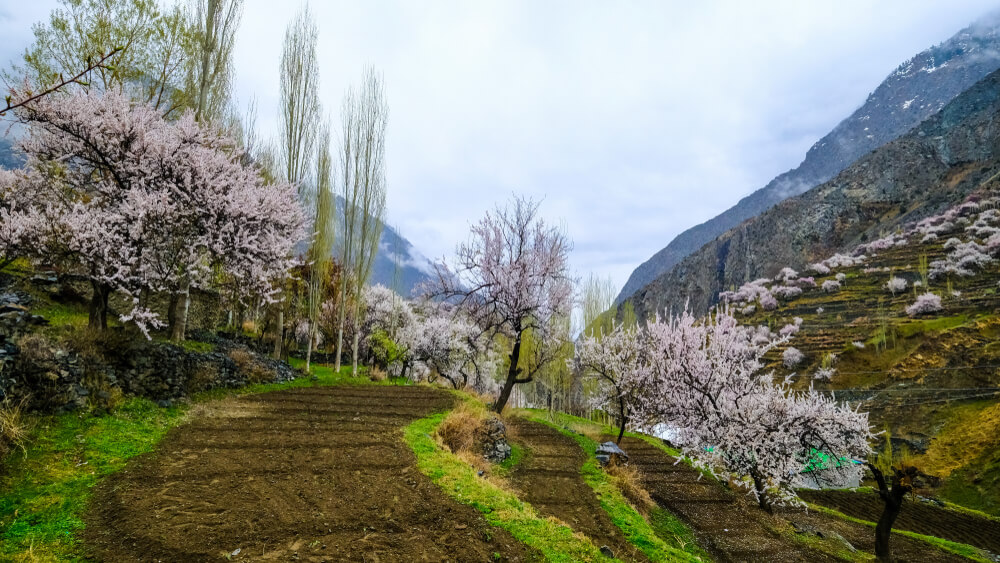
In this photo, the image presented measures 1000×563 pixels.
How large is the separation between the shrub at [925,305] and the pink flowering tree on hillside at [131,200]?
53071 millimetres

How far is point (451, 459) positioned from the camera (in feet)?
32.7

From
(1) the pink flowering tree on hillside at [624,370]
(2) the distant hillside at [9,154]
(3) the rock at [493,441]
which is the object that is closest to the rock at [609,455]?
(1) the pink flowering tree on hillside at [624,370]

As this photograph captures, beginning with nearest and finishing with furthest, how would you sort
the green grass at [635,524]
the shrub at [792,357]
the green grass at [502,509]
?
the green grass at [502,509] < the green grass at [635,524] < the shrub at [792,357]

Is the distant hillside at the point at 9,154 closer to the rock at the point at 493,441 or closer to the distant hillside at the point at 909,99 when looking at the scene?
the rock at the point at 493,441

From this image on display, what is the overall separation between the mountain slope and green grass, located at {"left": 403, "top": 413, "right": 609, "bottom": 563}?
78.0 m

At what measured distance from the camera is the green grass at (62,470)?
15.8 ft

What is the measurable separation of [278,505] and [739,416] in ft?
41.9

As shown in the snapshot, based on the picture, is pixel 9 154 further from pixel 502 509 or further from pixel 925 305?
pixel 925 305

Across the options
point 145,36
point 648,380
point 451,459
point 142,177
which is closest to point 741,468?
point 648,380

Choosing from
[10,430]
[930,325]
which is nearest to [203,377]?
[10,430]

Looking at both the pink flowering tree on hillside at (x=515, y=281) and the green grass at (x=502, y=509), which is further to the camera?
the pink flowering tree on hillside at (x=515, y=281)

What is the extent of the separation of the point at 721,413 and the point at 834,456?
2.98m

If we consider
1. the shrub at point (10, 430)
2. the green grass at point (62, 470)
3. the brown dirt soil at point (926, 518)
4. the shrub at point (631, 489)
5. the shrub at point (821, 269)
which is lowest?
the brown dirt soil at point (926, 518)

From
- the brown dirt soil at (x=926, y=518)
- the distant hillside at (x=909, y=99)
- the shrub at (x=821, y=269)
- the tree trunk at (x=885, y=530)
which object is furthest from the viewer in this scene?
the distant hillside at (x=909, y=99)
